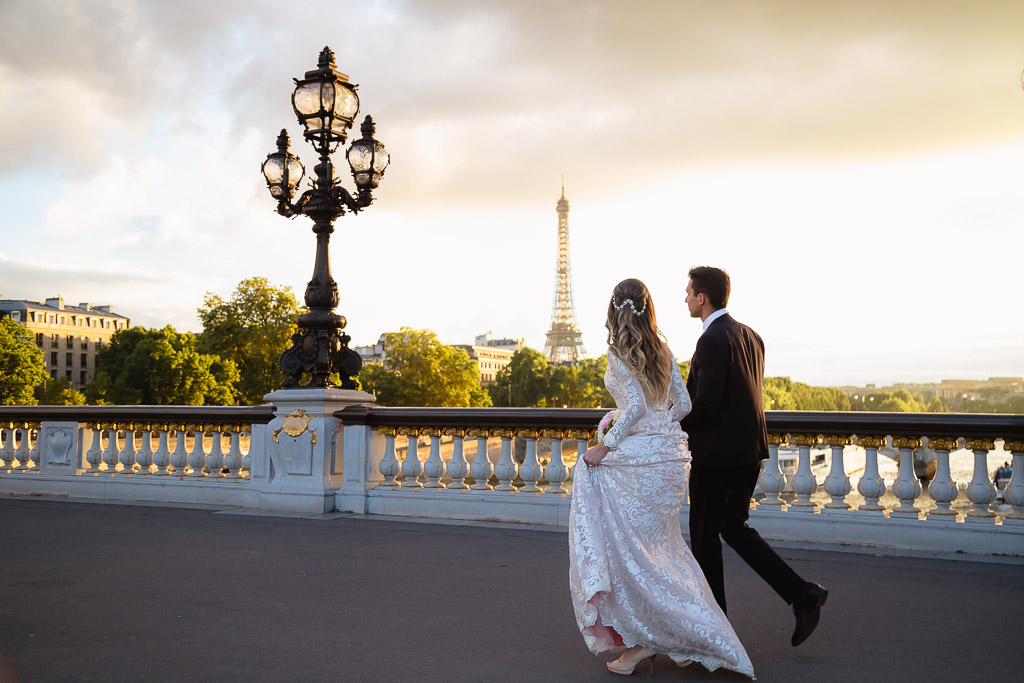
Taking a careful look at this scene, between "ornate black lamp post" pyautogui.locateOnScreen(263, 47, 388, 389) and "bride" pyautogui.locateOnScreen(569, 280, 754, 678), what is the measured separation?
651 centimetres

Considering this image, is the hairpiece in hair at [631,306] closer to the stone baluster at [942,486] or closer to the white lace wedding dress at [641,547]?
the white lace wedding dress at [641,547]

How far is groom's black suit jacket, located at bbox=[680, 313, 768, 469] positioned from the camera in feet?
15.7

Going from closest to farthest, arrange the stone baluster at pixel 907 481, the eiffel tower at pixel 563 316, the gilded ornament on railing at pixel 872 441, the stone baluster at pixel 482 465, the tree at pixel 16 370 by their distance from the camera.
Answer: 1. the stone baluster at pixel 907 481
2. the gilded ornament on railing at pixel 872 441
3. the stone baluster at pixel 482 465
4. the tree at pixel 16 370
5. the eiffel tower at pixel 563 316

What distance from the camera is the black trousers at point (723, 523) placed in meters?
4.85

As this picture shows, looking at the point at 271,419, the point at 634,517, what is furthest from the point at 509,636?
the point at 271,419

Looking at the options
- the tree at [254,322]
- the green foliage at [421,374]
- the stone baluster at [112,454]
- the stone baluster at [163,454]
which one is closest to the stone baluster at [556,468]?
the stone baluster at [163,454]

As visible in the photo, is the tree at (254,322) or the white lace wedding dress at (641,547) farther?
the tree at (254,322)

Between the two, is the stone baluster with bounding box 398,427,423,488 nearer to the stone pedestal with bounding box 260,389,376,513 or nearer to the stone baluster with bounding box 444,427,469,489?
the stone baluster with bounding box 444,427,469,489

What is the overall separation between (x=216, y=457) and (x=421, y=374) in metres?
65.2

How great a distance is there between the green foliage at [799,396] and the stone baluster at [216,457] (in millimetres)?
85278

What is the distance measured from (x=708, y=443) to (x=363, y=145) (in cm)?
697

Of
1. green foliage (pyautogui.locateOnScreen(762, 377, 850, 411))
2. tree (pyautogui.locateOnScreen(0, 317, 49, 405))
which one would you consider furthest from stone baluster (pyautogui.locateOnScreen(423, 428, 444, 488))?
green foliage (pyautogui.locateOnScreen(762, 377, 850, 411))

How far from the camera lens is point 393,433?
10367 millimetres

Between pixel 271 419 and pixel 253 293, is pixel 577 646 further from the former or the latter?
pixel 253 293
